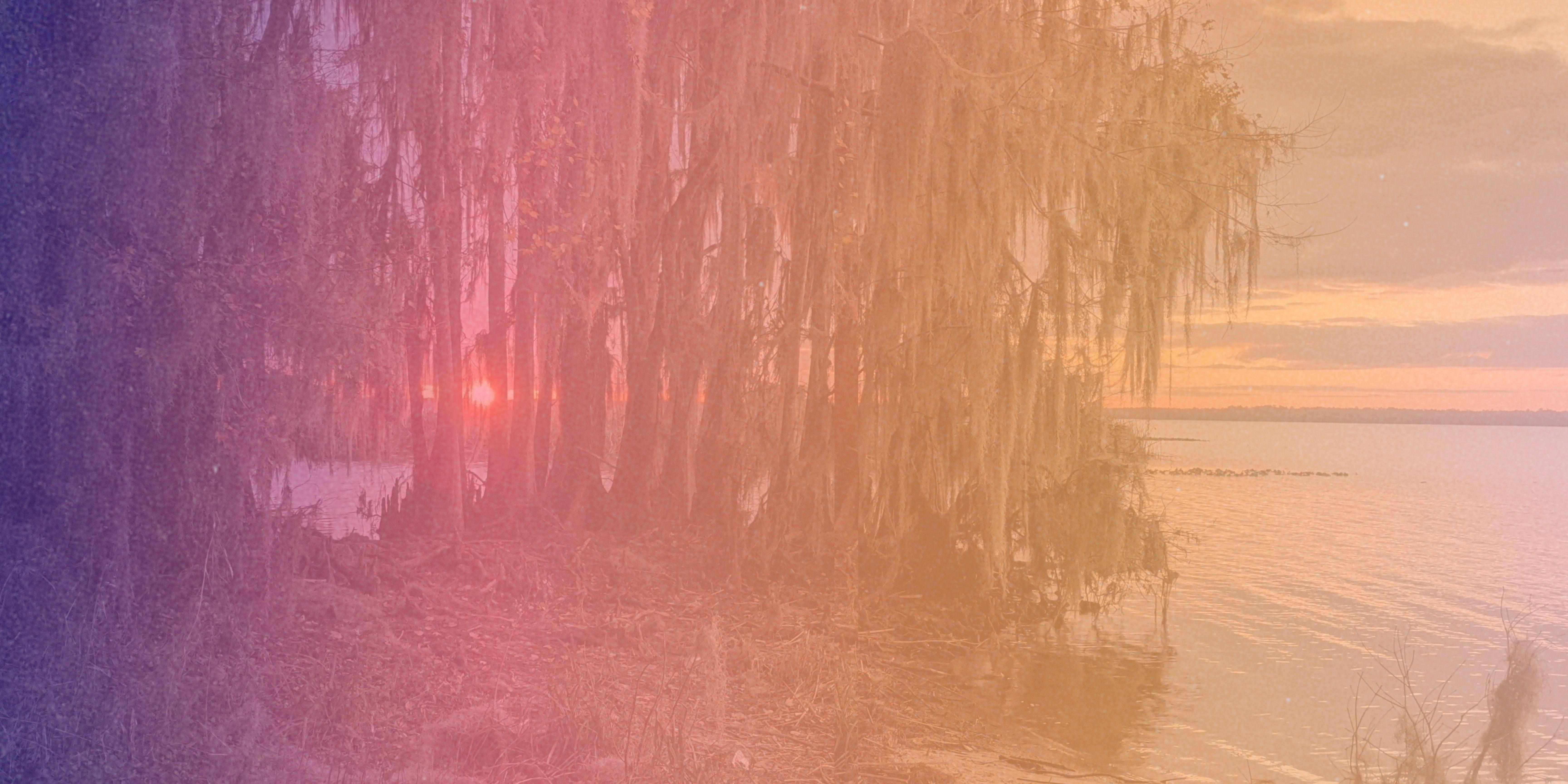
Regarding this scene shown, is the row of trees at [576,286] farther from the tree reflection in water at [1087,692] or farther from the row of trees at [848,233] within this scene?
the tree reflection in water at [1087,692]

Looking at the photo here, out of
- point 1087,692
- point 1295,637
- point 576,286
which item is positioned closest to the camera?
point 1087,692

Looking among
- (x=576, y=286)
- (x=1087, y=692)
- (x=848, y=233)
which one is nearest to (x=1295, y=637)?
(x=1087, y=692)

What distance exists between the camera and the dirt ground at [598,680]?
4.47 meters

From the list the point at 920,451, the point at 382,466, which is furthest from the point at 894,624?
the point at 382,466

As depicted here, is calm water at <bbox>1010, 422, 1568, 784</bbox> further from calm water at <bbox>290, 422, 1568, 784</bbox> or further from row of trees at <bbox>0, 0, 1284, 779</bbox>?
row of trees at <bbox>0, 0, 1284, 779</bbox>

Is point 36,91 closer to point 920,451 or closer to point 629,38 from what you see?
point 629,38

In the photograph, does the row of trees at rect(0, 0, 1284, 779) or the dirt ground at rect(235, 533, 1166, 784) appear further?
the row of trees at rect(0, 0, 1284, 779)

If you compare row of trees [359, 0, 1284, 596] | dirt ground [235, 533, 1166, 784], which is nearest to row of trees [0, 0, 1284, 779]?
row of trees [359, 0, 1284, 596]

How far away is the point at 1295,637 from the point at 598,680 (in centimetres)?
828

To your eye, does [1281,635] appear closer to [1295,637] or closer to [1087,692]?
[1295,637]

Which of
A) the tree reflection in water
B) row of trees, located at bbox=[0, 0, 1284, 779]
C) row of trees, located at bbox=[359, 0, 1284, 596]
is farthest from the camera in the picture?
row of trees, located at bbox=[359, 0, 1284, 596]

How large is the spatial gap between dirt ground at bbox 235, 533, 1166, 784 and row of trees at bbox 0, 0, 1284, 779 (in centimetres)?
43

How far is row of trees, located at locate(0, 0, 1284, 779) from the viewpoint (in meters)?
4.74

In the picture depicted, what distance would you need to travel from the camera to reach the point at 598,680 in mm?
5496
